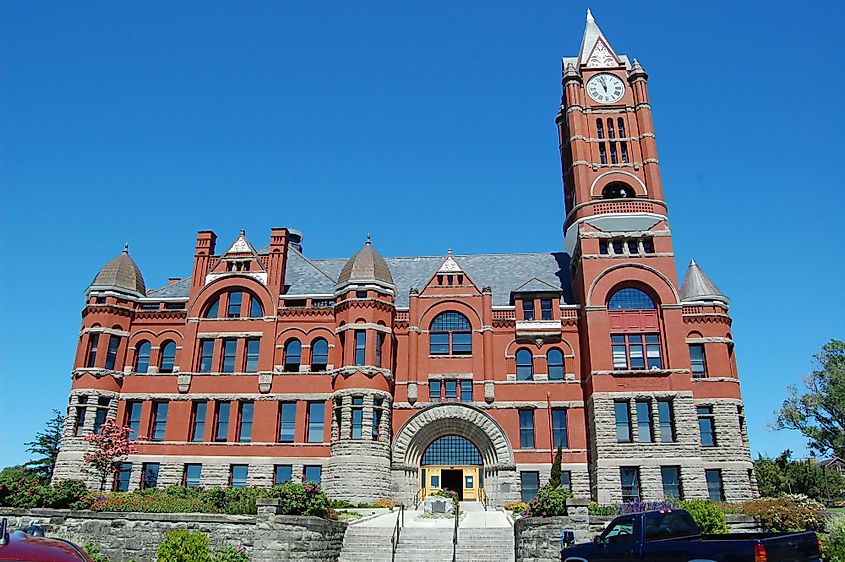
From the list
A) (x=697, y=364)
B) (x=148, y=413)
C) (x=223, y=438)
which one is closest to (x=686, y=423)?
(x=697, y=364)

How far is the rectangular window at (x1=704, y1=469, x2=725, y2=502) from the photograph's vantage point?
35.2 m

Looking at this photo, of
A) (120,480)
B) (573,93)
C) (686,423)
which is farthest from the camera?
(573,93)

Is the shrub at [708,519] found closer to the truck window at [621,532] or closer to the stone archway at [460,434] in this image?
the truck window at [621,532]

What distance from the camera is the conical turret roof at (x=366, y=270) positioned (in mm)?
38656

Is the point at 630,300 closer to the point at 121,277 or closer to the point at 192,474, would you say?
the point at 192,474

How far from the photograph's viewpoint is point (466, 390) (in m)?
38.5

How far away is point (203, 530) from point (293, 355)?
53.4ft

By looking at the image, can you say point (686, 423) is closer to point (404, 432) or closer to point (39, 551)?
point (404, 432)

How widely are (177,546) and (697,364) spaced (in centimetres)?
3039

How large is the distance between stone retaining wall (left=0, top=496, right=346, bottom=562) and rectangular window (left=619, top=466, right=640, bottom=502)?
16.4 m

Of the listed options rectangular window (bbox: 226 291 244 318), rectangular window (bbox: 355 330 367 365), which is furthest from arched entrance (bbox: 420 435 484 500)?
rectangular window (bbox: 226 291 244 318)

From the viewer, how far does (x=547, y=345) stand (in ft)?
128

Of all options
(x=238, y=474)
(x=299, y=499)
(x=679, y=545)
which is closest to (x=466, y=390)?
(x=238, y=474)

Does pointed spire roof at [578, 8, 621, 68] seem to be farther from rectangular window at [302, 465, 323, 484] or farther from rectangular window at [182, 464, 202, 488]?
rectangular window at [182, 464, 202, 488]
